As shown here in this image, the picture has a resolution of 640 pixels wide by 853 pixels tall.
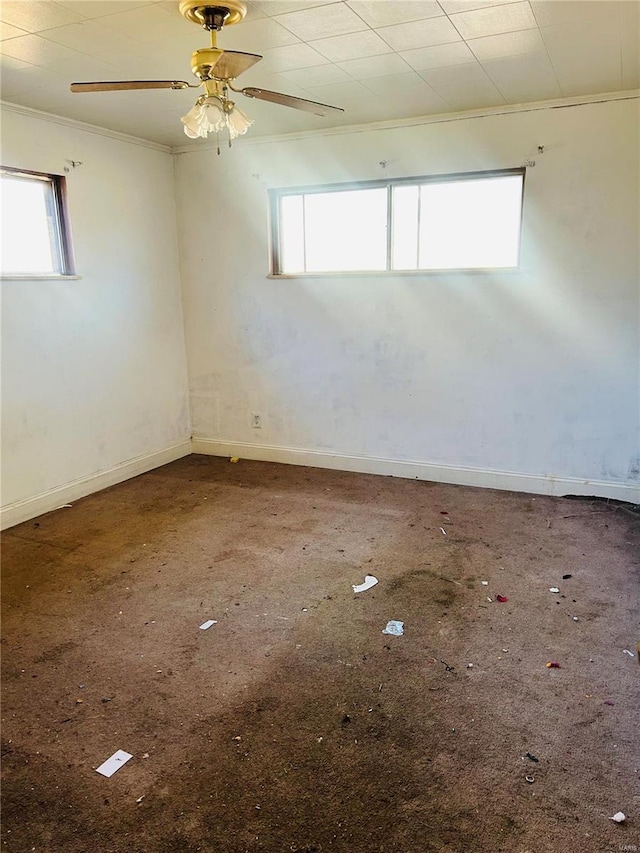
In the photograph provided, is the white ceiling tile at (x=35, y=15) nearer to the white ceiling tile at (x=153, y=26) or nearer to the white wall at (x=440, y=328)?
the white ceiling tile at (x=153, y=26)

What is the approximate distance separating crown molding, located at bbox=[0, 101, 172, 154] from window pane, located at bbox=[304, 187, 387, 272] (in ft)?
4.28

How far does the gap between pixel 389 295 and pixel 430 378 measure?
691 millimetres

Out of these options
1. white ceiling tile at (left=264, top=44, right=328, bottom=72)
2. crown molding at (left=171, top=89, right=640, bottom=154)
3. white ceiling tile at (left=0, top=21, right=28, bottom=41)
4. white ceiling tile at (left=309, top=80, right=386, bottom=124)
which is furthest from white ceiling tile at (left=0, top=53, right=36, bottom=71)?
crown molding at (left=171, top=89, right=640, bottom=154)

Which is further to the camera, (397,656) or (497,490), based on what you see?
(497,490)

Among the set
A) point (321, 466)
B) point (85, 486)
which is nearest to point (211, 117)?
point (85, 486)

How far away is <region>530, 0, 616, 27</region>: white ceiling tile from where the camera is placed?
7.34 feet

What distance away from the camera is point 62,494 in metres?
4.03

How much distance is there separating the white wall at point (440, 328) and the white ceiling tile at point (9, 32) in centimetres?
216

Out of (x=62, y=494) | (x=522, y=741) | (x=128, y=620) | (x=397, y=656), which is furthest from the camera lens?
(x=62, y=494)

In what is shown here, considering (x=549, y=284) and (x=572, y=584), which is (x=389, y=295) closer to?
(x=549, y=284)

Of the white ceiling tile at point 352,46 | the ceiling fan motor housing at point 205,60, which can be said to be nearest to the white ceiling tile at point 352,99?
the white ceiling tile at point 352,46

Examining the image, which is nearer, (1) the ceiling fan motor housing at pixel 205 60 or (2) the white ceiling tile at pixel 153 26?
(1) the ceiling fan motor housing at pixel 205 60

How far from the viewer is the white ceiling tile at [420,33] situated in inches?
95.0

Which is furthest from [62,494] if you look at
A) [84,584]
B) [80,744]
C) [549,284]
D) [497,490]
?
[549,284]
